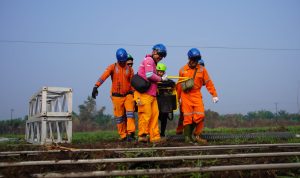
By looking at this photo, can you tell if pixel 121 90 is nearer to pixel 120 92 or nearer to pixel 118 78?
pixel 120 92

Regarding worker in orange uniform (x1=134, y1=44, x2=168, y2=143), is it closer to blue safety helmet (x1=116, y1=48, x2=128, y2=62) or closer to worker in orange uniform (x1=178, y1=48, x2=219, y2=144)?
worker in orange uniform (x1=178, y1=48, x2=219, y2=144)

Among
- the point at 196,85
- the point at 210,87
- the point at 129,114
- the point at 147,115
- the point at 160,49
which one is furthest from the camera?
the point at 210,87

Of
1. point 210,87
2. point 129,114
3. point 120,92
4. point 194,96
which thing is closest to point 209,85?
point 210,87

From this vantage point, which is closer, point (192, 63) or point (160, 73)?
point (192, 63)

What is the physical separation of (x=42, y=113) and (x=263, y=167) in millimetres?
5547

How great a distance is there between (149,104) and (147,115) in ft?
0.75

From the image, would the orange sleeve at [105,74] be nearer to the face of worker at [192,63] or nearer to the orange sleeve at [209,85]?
the face of worker at [192,63]

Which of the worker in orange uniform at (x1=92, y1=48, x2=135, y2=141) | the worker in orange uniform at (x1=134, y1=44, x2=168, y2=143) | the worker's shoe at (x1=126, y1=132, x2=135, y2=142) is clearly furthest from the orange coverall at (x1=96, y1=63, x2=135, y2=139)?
the worker in orange uniform at (x1=134, y1=44, x2=168, y2=143)

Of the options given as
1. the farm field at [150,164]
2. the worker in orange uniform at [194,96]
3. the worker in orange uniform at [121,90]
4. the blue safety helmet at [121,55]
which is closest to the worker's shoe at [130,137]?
the worker in orange uniform at [121,90]

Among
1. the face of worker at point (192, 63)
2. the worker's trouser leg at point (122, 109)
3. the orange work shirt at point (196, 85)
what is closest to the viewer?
the orange work shirt at point (196, 85)

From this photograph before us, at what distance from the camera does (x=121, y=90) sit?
26.1 ft

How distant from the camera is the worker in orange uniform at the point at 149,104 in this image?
687cm

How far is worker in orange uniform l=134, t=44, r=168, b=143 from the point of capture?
22.5ft

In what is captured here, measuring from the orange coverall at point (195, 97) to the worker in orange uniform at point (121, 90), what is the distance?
119cm
